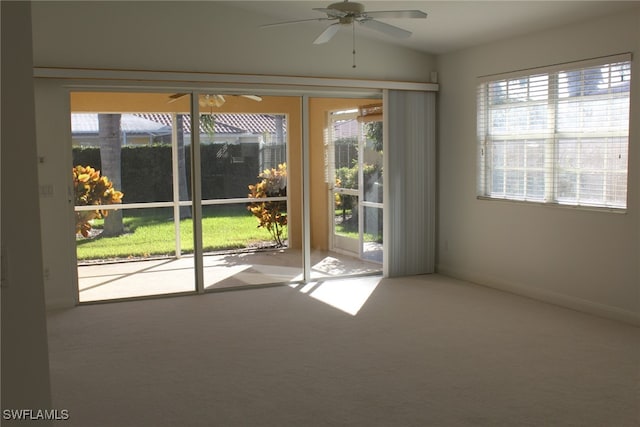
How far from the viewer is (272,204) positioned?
689 centimetres

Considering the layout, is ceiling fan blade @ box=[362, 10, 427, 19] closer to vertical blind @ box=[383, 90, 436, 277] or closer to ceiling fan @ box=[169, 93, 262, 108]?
ceiling fan @ box=[169, 93, 262, 108]

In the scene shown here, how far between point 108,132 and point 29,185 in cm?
454

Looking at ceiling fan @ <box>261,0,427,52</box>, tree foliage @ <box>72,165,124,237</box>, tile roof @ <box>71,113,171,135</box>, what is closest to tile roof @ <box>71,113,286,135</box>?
tile roof @ <box>71,113,171,135</box>

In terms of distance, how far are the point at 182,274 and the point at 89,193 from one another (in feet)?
4.23

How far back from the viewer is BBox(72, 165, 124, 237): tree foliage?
20.3 feet

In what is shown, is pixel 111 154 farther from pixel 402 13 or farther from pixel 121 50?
pixel 402 13

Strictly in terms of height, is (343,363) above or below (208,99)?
below

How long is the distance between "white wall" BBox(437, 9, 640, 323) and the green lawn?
2349 millimetres

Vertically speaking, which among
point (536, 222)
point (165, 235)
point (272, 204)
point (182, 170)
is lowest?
point (165, 235)

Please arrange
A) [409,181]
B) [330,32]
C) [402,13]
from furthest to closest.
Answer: [409,181], [330,32], [402,13]

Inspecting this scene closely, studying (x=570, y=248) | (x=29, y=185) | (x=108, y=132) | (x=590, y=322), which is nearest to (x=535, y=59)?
(x=570, y=248)

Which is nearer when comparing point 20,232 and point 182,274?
point 20,232

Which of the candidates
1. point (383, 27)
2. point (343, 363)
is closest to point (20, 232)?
point (343, 363)

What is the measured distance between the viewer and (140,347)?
15.6ft
